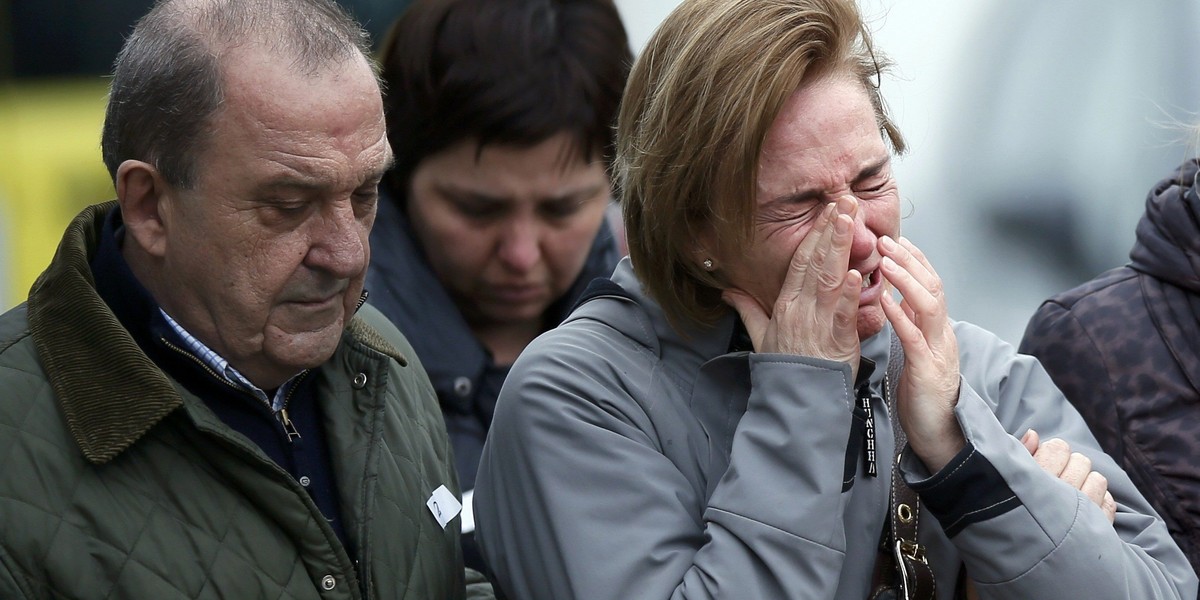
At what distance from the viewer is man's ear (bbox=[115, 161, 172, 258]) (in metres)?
2.19

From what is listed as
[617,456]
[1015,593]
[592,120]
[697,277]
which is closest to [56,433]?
[617,456]

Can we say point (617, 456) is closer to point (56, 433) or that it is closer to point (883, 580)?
point (883, 580)

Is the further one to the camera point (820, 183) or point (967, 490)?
point (820, 183)

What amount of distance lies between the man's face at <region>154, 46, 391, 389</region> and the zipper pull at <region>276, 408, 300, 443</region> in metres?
0.08

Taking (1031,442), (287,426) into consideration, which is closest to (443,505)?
(287,426)

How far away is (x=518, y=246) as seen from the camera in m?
3.36

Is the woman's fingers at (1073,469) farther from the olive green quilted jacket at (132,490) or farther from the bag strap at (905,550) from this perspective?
the olive green quilted jacket at (132,490)

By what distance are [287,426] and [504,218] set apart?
113 centimetres

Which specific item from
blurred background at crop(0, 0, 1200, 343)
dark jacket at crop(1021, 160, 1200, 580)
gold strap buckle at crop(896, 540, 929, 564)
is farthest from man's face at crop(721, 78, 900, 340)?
blurred background at crop(0, 0, 1200, 343)

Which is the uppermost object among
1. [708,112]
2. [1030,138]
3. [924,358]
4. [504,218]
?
[708,112]

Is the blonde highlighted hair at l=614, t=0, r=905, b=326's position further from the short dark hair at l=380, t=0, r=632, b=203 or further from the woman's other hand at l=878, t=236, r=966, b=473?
the short dark hair at l=380, t=0, r=632, b=203

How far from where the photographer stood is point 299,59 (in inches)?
86.7

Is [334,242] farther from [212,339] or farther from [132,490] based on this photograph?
[132,490]

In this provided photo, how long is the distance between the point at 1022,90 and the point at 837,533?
2862mm
